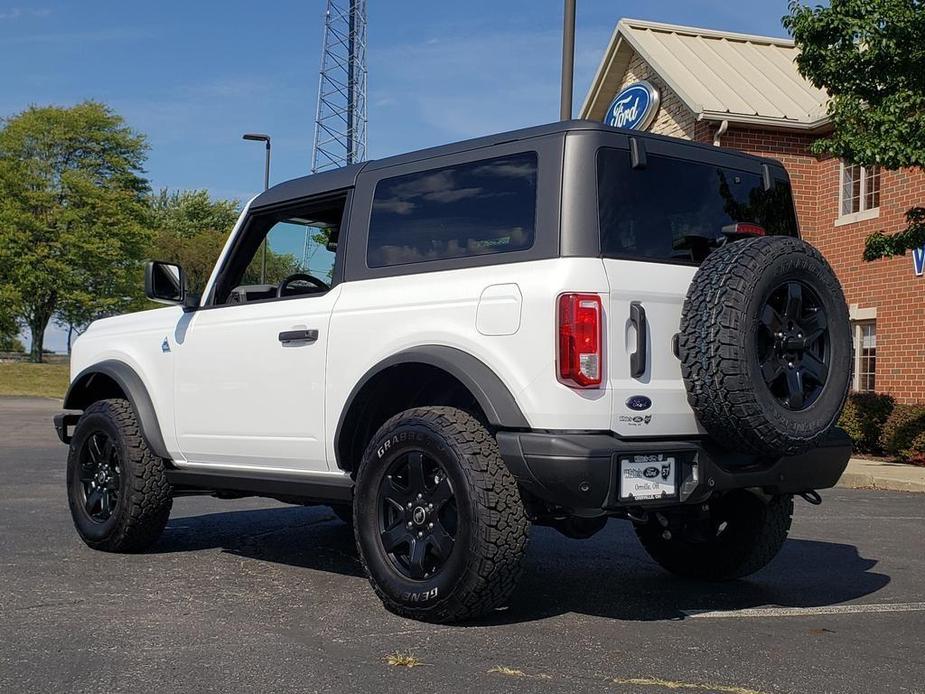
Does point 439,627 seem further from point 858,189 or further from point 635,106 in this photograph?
point 635,106

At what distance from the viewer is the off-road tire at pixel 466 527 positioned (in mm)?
4762

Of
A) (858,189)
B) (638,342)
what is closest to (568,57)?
(858,189)

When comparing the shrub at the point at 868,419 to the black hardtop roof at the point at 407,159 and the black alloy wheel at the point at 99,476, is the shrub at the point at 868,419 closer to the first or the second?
the black hardtop roof at the point at 407,159

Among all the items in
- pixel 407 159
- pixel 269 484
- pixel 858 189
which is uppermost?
pixel 858 189

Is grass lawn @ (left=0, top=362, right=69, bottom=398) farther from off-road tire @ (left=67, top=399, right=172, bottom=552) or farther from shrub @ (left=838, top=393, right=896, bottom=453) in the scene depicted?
off-road tire @ (left=67, top=399, right=172, bottom=552)

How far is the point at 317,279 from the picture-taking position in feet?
20.2

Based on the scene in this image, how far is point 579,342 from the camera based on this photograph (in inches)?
185

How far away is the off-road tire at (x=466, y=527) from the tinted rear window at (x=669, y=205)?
1011 millimetres

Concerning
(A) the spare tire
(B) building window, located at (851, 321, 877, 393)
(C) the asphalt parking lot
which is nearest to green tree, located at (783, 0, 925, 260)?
(B) building window, located at (851, 321, 877, 393)

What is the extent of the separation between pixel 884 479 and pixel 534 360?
891cm

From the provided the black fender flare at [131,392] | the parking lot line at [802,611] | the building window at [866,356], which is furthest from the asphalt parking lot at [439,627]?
the building window at [866,356]

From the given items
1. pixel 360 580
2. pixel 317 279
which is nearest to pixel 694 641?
pixel 360 580

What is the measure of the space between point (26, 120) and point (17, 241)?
5900mm

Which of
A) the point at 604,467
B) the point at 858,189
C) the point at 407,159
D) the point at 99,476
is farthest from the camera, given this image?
the point at 858,189
